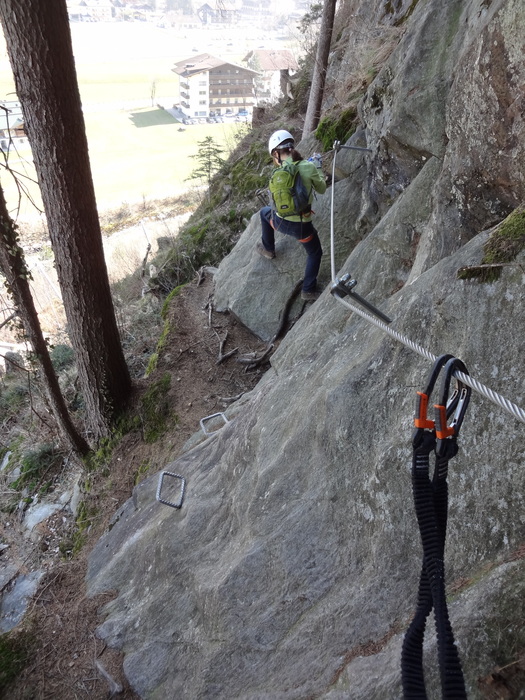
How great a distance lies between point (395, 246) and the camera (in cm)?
562

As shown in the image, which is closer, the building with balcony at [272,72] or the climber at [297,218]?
the climber at [297,218]

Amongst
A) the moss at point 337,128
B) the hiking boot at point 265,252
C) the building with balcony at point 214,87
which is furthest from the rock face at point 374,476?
the building with balcony at point 214,87

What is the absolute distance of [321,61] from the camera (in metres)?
12.7

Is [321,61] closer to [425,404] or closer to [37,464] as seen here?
[37,464]

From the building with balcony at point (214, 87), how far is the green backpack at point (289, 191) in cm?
5567

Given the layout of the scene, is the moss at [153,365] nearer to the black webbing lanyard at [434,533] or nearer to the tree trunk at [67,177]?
the tree trunk at [67,177]

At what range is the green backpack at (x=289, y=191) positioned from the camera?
6805mm

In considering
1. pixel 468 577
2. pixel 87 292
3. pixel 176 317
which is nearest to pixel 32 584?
pixel 87 292

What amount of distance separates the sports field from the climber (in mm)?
17979

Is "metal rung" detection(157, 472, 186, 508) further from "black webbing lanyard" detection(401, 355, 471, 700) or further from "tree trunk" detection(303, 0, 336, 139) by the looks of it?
"tree trunk" detection(303, 0, 336, 139)

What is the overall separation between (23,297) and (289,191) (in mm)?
4059

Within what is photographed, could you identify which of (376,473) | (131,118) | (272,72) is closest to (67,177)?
(376,473)

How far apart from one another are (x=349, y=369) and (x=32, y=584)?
18.8 feet

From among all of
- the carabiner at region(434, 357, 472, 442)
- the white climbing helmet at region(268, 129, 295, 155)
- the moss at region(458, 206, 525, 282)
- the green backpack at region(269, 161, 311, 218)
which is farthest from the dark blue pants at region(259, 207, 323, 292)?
the carabiner at region(434, 357, 472, 442)
